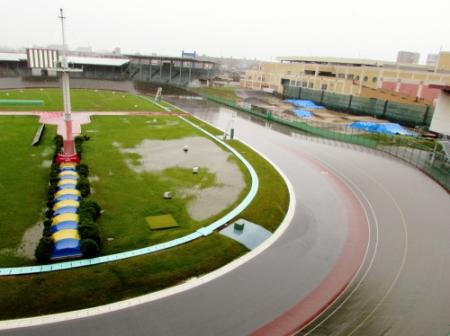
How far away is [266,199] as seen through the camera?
76.7ft

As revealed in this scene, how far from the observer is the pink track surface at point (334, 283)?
12.7 m

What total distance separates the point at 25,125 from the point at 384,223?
36.3 metres

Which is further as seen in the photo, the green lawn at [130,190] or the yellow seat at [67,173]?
the yellow seat at [67,173]

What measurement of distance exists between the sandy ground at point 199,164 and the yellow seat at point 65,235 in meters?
6.45

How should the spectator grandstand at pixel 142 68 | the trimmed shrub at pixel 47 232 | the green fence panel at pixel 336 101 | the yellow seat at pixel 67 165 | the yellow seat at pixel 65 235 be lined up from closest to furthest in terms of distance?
the yellow seat at pixel 65 235 < the trimmed shrub at pixel 47 232 < the yellow seat at pixel 67 165 < the green fence panel at pixel 336 101 < the spectator grandstand at pixel 142 68

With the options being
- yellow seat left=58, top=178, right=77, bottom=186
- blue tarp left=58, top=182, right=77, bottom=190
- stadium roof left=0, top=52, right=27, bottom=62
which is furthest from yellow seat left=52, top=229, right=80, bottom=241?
stadium roof left=0, top=52, right=27, bottom=62

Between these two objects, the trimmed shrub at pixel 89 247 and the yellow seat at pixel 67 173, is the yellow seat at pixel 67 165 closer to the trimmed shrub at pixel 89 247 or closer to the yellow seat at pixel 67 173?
the yellow seat at pixel 67 173

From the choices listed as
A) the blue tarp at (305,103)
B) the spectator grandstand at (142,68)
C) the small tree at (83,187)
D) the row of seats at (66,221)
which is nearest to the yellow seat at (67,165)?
the row of seats at (66,221)

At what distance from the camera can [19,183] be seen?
22.5 m

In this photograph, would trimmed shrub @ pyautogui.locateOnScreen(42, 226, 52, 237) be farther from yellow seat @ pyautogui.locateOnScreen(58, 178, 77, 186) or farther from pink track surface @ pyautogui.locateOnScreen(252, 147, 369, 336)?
pink track surface @ pyautogui.locateOnScreen(252, 147, 369, 336)

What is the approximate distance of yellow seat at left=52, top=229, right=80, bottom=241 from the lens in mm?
15398

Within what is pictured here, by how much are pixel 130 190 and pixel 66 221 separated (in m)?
6.68

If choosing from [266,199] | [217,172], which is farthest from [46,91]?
[266,199]

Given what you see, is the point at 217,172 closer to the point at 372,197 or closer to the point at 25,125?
the point at 372,197
